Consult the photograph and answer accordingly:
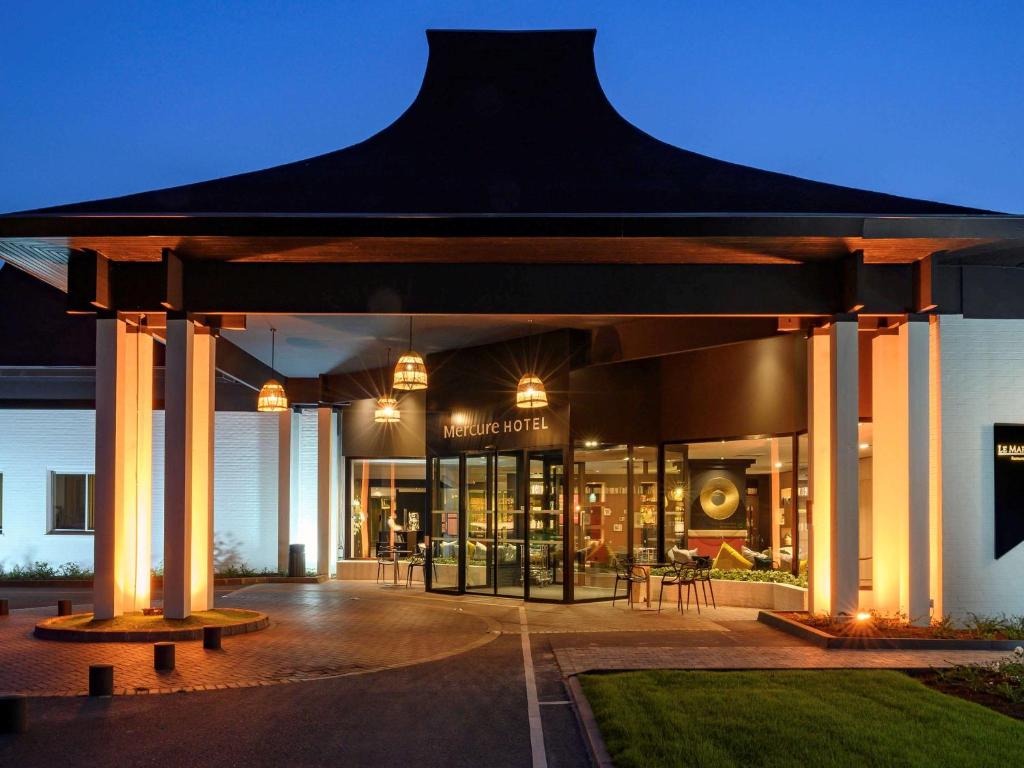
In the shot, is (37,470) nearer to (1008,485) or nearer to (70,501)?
(70,501)

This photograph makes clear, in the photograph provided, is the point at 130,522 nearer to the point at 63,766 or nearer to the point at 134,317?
the point at 134,317

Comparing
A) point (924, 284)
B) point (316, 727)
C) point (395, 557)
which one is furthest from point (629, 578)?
point (316, 727)

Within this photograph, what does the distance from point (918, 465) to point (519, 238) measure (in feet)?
18.7

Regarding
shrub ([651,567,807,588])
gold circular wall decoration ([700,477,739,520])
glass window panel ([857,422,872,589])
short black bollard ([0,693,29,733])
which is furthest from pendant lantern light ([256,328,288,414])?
short black bollard ([0,693,29,733])

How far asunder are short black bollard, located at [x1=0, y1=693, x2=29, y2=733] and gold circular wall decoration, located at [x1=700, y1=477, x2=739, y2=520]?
12771 mm

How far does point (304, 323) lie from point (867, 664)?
10.9 metres

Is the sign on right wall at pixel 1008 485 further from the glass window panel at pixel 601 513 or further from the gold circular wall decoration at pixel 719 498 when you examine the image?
the glass window panel at pixel 601 513

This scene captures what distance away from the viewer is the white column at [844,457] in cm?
1374

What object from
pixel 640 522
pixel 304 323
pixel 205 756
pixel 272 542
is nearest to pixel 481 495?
pixel 640 522

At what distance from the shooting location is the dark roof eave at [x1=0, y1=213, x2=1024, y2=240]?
40.6 ft

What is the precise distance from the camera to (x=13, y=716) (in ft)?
27.5

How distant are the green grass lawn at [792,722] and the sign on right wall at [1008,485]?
4720mm

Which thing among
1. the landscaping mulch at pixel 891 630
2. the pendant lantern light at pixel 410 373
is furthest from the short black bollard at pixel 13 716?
the pendant lantern light at pixel 410 373

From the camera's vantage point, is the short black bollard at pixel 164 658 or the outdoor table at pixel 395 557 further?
the outdoor table at pixel 395 557
